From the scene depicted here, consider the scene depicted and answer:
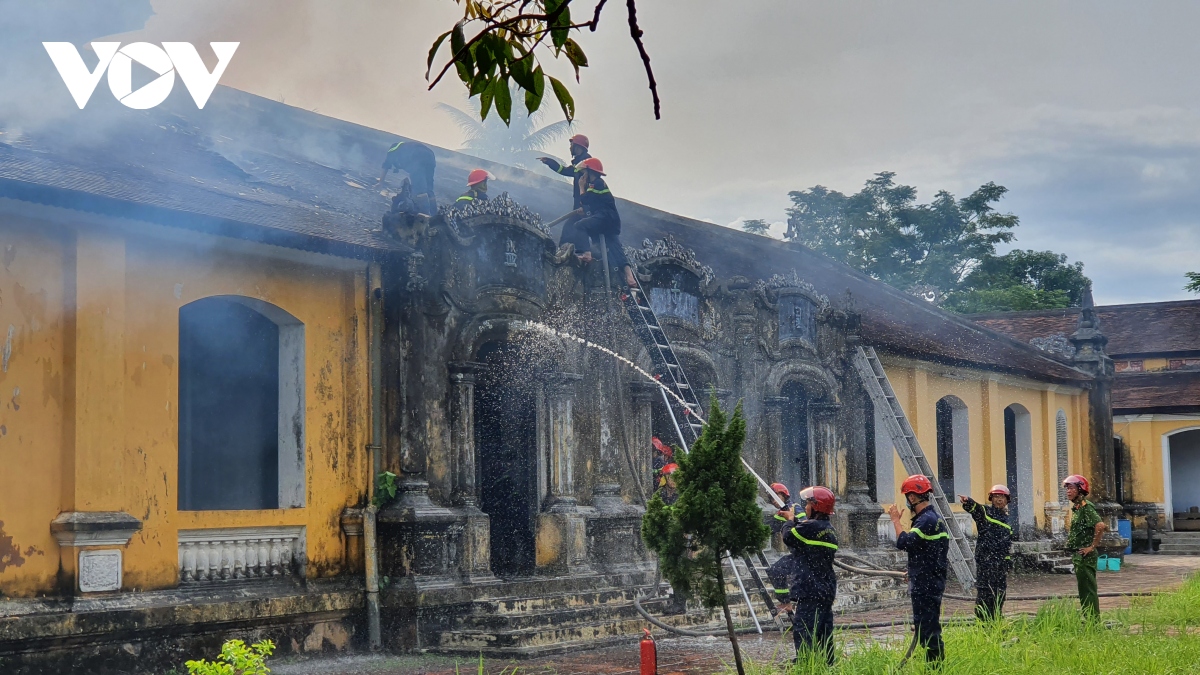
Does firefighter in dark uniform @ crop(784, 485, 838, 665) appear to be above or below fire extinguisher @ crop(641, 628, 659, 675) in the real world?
above

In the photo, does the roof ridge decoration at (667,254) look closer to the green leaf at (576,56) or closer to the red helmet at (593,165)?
the red helmet at (593,165)

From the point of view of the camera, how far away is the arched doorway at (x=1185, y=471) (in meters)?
36.6

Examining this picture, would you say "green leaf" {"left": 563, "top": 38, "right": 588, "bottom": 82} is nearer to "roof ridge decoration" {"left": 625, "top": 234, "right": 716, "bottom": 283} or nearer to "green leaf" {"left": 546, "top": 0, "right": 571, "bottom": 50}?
"green leaf" {"left": 546, "top": 0, "right": 571, "bottom": 50}

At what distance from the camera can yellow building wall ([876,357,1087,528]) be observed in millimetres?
22328

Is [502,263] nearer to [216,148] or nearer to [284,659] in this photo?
[216,148]

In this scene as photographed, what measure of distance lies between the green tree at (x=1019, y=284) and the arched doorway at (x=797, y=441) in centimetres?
2814

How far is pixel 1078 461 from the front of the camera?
1141 inches

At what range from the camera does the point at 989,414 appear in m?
24.8

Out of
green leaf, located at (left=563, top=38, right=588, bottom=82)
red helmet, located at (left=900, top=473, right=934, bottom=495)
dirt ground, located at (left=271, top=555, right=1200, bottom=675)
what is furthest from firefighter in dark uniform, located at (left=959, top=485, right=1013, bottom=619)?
green leaf, located at (left=563, top=38, right=588, bottom=82)

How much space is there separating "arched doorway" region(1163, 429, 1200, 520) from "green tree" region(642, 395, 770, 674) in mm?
31795

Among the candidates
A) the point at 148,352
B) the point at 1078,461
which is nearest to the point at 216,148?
the point at 148,352

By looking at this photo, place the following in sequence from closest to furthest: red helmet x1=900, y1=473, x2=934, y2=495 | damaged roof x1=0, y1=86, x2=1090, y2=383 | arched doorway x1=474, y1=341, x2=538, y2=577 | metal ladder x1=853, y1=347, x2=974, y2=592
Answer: red helmet x1=900, y1=473, x2=934, y2=495, damaged roof x1=0, y1=86, x2=1090, y2=383, arched doorway x1=474, y1=341, x2=538, y2=577, metal ladder x1=853, y1=347, x2=974, y2=592

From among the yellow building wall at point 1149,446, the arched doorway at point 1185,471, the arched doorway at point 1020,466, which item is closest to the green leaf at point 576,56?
the arched doorway at point 1020,466

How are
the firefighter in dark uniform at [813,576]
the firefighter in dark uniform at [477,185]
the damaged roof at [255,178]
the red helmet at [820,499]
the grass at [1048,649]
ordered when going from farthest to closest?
the firefighter in dark uniform at [477,185] → the damaged roof at [255,178] → the red helmet at [820,499] → the firefighter in dark uniform at [813,576] → the grass at [1048,649]
